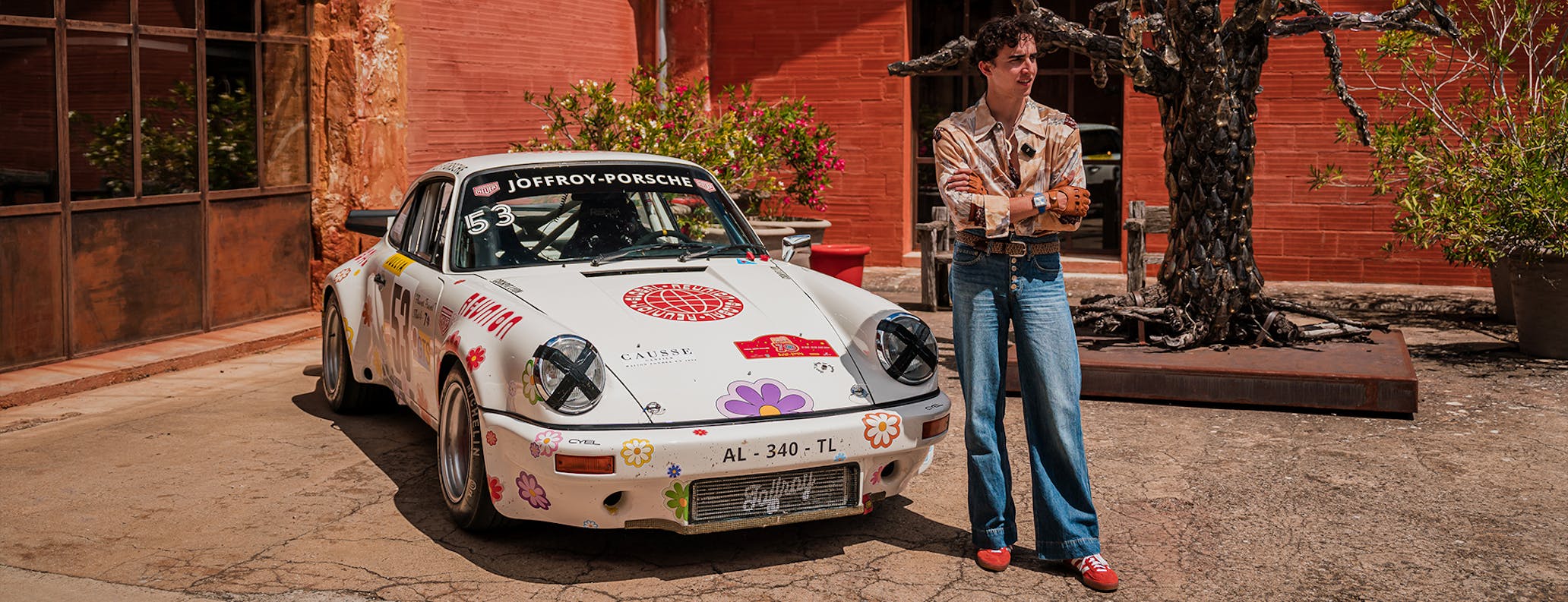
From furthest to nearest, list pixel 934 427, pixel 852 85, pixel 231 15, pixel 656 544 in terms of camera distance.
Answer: pixel 852 85
pixel 231 15
pixel 656 544
pixel 934 427

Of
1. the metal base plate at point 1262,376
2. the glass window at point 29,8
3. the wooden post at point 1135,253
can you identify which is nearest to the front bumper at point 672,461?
the metal base plate at point 1262,376

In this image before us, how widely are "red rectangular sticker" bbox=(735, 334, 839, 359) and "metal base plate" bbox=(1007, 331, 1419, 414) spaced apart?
2.12m

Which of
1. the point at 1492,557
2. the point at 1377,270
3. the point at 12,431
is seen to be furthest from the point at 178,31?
the point at 1377,270

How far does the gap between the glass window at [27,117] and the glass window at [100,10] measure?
24 cm

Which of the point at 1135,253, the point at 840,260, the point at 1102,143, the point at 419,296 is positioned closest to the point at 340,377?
the point at 419,296

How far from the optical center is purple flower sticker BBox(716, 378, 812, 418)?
455cm

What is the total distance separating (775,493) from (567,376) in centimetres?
78

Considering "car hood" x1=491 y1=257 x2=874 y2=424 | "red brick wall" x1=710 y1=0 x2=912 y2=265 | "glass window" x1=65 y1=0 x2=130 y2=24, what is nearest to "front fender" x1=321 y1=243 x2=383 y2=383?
"car hood" x1=491 y1=257 x2=874 y2=424

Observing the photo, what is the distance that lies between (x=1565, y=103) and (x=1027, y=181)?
5694mm

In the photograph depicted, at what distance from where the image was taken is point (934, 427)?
16.0 feet

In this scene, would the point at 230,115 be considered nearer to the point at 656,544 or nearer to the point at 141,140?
the point at 141,140

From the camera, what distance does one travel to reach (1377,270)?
39.0 feet

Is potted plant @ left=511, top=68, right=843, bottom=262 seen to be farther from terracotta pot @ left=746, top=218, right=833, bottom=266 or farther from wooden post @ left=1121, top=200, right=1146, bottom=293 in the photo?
wooden post @ left=1121, top=200, right=1146, bottom=293

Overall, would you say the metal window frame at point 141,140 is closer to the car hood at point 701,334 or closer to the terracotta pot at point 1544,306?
the car hood at point 701,334
